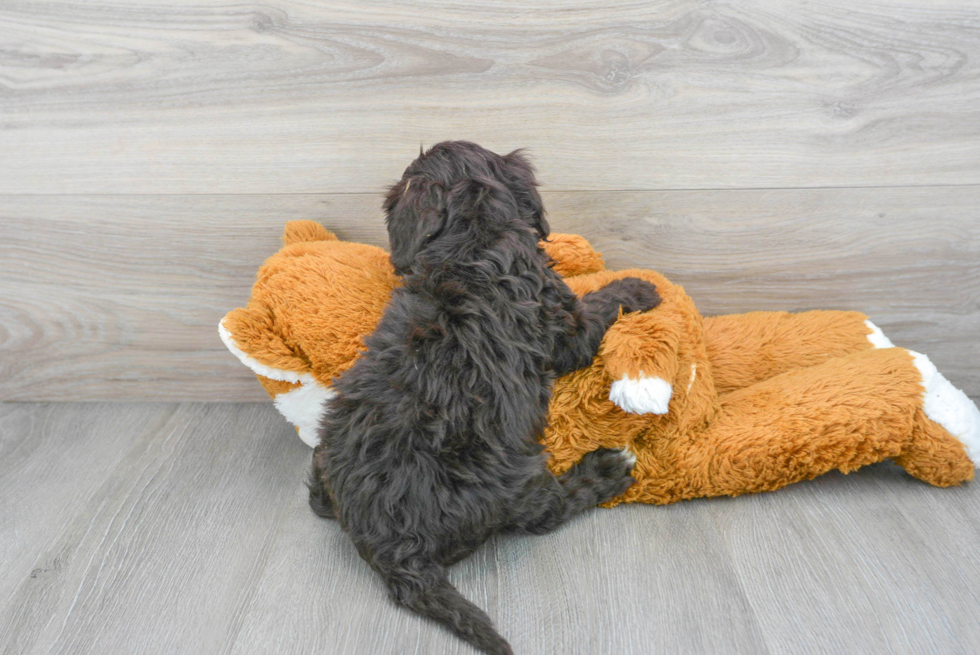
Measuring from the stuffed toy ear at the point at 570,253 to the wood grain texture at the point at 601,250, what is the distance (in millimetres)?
99

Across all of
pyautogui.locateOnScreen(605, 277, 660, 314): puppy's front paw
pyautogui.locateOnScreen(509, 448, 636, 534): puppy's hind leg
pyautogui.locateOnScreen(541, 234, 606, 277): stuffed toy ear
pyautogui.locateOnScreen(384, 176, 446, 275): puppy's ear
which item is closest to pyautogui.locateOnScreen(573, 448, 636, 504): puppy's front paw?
pyautogui.locateOnScreen(509, 448, 636, 534): puppy's hind leg

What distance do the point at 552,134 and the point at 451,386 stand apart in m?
0.69

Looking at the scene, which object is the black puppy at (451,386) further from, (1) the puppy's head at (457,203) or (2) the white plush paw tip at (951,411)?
(2) the white plush paw tip at (951,411)

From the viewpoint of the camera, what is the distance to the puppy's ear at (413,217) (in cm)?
112

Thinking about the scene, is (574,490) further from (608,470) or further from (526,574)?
(526,574)

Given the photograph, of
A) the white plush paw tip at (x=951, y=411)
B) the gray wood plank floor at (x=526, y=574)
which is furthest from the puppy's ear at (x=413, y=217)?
the white plush paw tip at (x=951, y=411)

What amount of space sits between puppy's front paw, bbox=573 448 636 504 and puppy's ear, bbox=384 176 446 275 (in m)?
0.53

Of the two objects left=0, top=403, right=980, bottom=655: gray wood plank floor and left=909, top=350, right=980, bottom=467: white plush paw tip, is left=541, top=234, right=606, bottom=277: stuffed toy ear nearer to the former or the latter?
left=0, top=403, right=980, bottom=655: gray wood plank floor

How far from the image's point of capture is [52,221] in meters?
1.61

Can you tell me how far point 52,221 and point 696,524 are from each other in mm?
1657

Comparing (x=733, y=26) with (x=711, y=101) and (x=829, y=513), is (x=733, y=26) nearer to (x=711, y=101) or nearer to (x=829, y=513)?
(x=711, y=101)

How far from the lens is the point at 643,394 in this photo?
3.75 ft

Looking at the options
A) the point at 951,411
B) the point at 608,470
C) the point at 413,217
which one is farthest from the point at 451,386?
the point at 951,411

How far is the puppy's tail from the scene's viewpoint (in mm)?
1001
